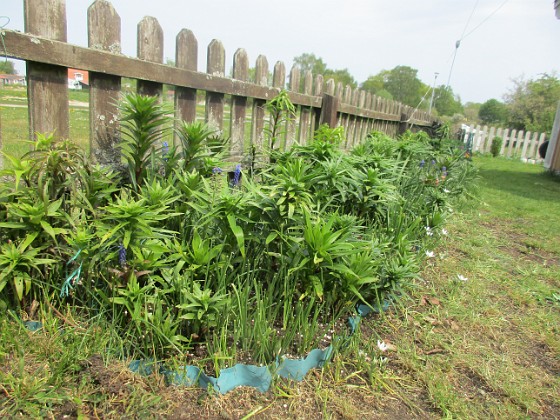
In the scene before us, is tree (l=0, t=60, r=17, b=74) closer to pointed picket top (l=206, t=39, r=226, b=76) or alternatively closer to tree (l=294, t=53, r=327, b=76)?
pointed picket top (l=206, t=39, r=226, b=76)

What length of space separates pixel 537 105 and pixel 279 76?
99.6ft

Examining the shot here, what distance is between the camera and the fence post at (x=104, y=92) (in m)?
2.35

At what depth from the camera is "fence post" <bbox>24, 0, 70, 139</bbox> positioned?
2.07m

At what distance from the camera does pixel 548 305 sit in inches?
113

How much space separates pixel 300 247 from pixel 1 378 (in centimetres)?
132

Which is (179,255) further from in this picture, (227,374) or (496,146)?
(496,146)

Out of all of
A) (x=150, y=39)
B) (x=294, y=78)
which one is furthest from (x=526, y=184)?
(x=150, y=39)

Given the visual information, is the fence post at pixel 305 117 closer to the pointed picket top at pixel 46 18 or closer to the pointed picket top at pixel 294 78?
the pointed picket top at pixel 294 78

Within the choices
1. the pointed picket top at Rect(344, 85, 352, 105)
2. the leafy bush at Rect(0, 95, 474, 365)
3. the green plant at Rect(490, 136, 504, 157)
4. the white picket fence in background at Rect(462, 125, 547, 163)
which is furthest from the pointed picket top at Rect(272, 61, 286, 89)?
the green plant at Rect(490, 136, 504, 157)

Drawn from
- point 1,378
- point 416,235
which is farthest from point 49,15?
point 416,235

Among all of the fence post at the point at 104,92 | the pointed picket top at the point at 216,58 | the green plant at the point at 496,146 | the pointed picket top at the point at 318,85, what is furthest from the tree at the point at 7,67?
the green plant at the point at 496,146

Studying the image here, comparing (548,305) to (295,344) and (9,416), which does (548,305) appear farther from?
(9,416)

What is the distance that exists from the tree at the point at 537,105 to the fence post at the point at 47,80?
2957 cm

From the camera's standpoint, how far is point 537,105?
2784 cm
